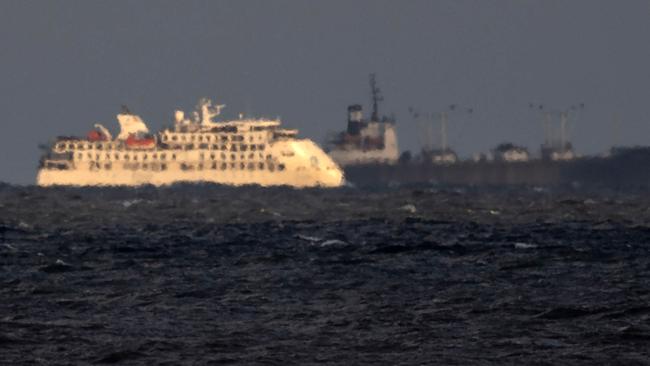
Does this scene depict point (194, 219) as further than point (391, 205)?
No

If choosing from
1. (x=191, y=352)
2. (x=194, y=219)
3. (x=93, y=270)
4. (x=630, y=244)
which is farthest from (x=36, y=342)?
(x=194, y=219)

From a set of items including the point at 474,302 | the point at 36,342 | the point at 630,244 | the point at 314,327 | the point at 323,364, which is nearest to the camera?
the point at 323,364

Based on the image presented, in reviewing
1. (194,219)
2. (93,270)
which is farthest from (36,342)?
(194,219)

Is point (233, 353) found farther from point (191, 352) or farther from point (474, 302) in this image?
point (474, 302)

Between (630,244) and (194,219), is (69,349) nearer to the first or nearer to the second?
(630,244)

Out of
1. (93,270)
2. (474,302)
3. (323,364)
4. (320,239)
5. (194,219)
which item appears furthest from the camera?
(194,219)

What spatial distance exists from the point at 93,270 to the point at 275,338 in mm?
17361

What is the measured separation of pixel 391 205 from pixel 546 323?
262ft

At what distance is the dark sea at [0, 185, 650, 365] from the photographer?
32.5 m

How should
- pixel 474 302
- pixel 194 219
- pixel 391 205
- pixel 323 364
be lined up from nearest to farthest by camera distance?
pixel 323 364
pixel 474 302
pixel 194 219
pixel 391 205

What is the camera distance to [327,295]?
42.4 metres

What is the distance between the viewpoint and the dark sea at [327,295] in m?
32.5

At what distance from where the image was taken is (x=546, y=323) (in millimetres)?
36062

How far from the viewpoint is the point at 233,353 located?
3228 centimetres
